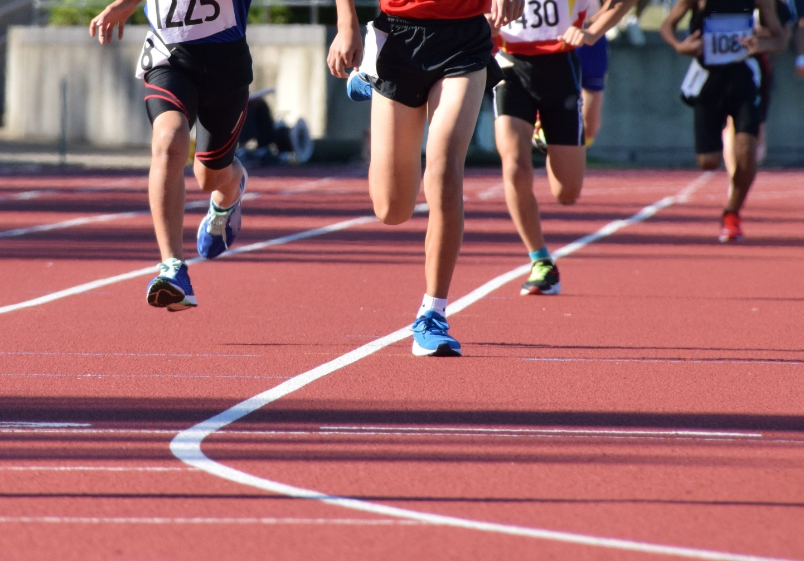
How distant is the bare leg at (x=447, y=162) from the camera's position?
233 inches

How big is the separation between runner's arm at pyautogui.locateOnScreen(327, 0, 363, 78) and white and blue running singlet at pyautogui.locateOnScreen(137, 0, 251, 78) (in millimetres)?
694

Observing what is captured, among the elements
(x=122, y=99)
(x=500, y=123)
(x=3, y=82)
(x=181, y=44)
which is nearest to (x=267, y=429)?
(x=181, y=44)

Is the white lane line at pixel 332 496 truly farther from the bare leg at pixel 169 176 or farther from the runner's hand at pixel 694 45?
the runner's hand at pixel 694 45

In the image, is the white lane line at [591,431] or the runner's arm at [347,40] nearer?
the white lane line at [591,431]

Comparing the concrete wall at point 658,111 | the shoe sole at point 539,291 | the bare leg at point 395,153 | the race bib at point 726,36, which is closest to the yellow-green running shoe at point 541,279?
the shoe sole at point 539,291

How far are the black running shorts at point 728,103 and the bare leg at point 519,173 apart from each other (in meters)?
3.02

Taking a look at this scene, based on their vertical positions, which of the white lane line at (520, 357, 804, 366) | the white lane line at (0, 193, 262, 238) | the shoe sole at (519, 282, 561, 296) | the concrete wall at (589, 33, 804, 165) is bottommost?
the concrete wall at (589, 33, 804, 165)

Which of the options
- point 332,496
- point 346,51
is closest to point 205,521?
point 332,496

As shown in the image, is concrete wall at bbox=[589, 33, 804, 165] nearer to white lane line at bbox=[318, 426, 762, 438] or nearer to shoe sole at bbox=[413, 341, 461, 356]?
shoe sole at bbox=[413, 341, 461, 356]

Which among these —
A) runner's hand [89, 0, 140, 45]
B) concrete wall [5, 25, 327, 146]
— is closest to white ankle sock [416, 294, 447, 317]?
runner's hand [89, 0, 140, 45]

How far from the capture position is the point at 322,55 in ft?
91.2

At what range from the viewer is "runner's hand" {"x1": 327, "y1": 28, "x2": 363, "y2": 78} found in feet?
19.4

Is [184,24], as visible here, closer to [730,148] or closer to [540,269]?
[540,269]

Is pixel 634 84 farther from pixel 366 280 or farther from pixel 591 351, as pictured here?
pixel 591 351
